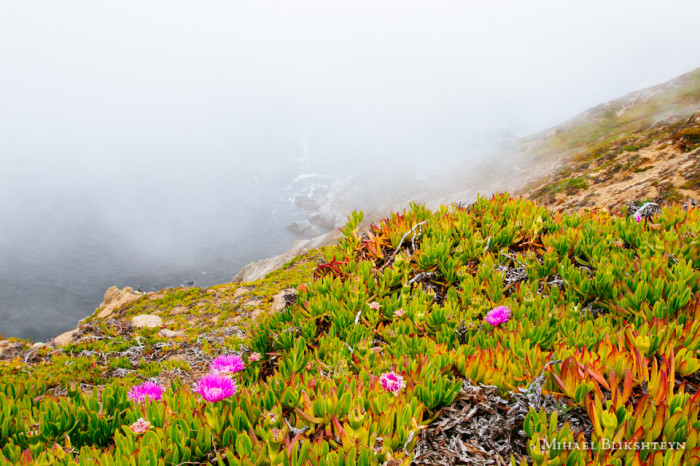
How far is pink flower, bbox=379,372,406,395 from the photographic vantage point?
196cm

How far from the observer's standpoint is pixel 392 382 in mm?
1994

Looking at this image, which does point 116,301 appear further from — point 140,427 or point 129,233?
point 129,233

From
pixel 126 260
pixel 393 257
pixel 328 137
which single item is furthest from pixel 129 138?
pixel 393 257

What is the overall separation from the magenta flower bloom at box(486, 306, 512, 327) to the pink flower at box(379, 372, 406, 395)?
102 cm

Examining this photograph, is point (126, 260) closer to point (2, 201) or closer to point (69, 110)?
point (2, 201)

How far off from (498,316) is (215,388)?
1.93m

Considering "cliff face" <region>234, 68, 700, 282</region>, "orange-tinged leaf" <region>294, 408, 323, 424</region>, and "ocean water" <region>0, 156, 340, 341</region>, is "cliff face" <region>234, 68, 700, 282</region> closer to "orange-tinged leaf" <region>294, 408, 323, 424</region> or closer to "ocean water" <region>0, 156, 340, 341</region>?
"orange-tinged leaf" <region>294, 408, 323, 424</region>

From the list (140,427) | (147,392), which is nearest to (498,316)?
(140,427)

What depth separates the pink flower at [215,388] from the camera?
76.2 inches

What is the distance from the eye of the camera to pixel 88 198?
265ft

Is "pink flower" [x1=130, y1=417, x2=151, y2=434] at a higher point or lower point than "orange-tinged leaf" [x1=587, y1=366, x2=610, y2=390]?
higher

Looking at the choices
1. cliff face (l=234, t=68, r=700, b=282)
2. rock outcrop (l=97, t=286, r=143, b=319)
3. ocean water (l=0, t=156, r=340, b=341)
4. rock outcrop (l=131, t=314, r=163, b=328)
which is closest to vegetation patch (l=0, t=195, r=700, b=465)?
rock outcrop (l=131, t=314, r=163, b=328)

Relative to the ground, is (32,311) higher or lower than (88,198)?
lower

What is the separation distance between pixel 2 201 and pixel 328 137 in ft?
321
